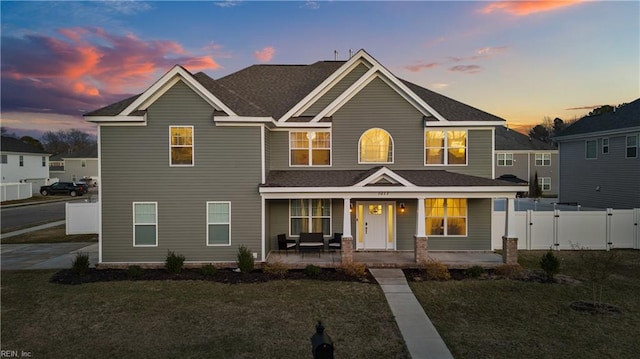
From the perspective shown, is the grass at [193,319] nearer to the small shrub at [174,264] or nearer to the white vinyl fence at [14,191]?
the small shrub at [174,264]

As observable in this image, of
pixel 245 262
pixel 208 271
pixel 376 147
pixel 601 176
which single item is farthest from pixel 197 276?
pixel 601 176

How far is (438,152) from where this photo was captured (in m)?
17.1

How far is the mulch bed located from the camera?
13.3 meters

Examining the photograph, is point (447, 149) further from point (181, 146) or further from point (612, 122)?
point (612, 122)

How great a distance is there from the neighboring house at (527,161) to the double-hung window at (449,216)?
31359 mm

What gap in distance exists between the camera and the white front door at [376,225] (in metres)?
17.0

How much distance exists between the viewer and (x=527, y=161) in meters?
45.2

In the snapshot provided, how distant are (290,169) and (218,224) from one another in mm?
4061

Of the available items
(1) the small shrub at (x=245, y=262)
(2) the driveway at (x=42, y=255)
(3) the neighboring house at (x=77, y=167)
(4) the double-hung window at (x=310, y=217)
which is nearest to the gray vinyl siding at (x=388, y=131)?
(4) the double-hung window at (x=310, y=217)

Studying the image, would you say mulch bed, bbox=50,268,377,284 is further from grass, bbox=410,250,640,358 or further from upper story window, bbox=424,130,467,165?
upper story window, bbox=424,130,467,165

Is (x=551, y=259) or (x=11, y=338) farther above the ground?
(x=551, y=259)

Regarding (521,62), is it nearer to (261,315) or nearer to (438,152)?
(438,152)

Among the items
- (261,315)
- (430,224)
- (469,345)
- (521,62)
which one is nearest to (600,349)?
(469,345)

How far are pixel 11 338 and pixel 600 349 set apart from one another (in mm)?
A: 13249
